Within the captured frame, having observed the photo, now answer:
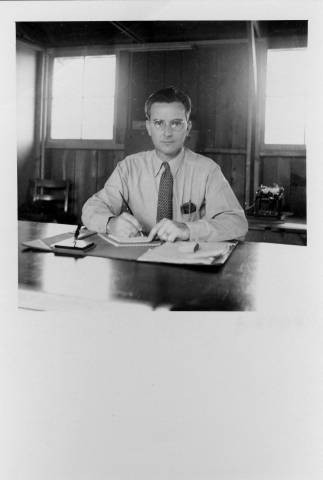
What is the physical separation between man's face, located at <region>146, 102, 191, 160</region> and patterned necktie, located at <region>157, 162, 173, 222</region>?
2.6 inches

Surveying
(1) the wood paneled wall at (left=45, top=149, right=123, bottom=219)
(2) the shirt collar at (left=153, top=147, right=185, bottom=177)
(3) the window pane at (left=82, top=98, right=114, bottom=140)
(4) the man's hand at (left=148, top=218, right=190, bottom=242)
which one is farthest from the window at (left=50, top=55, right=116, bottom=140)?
(4) the man's hand at (left=148, top=218, right=190, bottom=242)

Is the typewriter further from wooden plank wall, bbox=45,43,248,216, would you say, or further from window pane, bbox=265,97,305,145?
window pane, bbox=265,97,305,145

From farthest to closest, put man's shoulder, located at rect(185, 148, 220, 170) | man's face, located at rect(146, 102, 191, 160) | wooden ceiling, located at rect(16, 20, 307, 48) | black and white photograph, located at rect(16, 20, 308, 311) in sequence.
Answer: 1. man's shoulder, located at rect(185, 148, 220, 170)
2. man's face, located at rect(146, 102, 191, 160)
3. wooden ceiling, located at rect(16, 20, 307, 48)
4. black and white photograph, located at rect(16, 20, 308, 311)

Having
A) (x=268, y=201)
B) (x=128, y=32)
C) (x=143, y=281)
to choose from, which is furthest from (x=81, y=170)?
(x=143, y=281)

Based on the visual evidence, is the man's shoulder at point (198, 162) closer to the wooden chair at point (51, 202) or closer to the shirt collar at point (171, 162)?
the shirt collar at point (171, 162)

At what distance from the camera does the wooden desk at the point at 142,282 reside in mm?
955

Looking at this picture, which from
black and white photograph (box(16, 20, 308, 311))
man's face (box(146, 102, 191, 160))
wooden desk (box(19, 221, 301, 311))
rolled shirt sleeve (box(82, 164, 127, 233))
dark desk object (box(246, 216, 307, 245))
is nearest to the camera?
wooden desk (box(19, 221, 301, 311))

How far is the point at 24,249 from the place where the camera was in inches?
48.5

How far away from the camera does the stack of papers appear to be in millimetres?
1144

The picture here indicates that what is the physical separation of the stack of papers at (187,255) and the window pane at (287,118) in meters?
0.48

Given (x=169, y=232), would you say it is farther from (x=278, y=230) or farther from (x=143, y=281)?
(x=278, y=230)

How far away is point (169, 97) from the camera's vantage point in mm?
1575

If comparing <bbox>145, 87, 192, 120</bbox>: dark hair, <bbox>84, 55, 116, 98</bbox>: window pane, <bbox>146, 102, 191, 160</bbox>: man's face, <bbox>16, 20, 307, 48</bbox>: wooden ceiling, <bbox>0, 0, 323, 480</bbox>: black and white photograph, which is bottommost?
<bbox>0, 0, 323, 480</bbox>: black and white photograph

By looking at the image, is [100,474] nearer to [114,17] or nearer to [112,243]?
[112,243]
